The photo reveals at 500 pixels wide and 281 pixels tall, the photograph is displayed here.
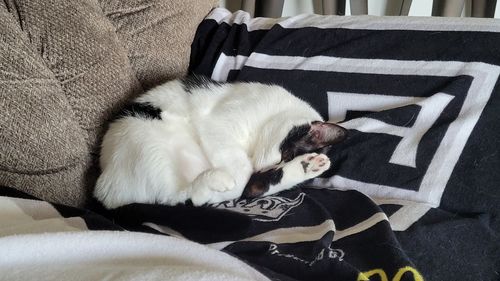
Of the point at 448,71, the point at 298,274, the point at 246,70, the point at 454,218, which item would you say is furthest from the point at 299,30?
the point at 298,274

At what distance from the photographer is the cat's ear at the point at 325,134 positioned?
1.17 meters

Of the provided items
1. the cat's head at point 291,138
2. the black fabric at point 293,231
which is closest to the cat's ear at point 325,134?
the cat's head at point 291,138

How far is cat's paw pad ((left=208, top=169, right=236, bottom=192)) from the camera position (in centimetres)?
101

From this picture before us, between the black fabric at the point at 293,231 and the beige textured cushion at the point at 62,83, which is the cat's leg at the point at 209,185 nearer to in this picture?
the black fabric at the point at 293,231

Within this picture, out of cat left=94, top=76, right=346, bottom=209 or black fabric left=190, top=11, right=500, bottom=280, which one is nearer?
black fabric left=190, top=11, right=500, bottom=280

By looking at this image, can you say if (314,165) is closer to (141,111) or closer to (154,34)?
(141,111)

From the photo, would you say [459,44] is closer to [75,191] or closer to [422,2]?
[422,2]

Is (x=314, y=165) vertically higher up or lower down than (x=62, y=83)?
lower down

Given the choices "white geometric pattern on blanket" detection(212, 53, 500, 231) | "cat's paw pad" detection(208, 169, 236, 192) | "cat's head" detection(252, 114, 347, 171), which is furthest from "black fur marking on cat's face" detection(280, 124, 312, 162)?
"cat's paw pad" detection(208, 169, 236, 192)

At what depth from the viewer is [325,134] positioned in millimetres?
1179

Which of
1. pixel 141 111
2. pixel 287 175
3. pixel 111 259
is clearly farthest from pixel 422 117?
pixel 111 259

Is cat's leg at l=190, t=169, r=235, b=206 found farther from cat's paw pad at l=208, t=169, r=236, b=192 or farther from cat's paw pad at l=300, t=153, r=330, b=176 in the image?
cat's paw pad at l=300, t=153, r=330, b=176

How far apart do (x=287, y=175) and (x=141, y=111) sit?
0.36 metres

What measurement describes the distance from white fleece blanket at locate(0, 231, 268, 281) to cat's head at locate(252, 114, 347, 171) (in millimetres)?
457
